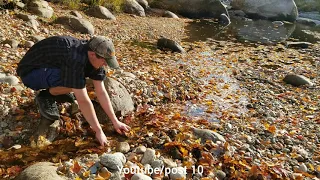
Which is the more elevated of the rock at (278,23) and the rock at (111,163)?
the rock at (111,163)

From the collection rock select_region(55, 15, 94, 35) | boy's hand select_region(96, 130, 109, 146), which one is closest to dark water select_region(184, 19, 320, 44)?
rock select_region(55, 15, 94, 35)

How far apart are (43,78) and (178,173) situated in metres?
2.23

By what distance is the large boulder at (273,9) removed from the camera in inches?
928

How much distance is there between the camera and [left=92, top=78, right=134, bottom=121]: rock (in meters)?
5.25

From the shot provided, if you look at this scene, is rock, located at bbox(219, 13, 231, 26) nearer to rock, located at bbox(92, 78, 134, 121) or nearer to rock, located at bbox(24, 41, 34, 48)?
rock, located at bbox(24, 41, 34, 48)

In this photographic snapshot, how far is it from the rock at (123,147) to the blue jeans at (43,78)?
1167 mm

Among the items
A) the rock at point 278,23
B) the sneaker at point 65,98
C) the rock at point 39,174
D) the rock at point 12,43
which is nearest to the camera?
the rock at point 39,174

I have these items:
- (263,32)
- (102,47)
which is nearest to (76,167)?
(102,47)

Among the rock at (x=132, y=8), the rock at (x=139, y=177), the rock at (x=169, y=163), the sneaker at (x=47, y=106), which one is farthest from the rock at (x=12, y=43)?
the rock at (x=132, y=8)

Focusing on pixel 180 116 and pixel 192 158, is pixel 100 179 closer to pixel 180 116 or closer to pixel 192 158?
pixel 192 158

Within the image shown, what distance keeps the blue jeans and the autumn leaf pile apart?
26.6 inches

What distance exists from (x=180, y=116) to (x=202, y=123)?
0.44 metres

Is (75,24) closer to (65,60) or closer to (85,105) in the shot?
(65,60)

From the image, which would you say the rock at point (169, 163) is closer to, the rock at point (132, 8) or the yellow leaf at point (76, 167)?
the yellow leaf at point (76, 167)
